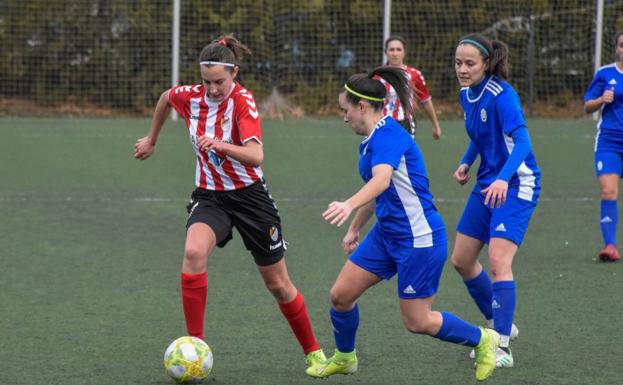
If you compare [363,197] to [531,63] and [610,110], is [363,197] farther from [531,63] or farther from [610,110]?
[531,63]

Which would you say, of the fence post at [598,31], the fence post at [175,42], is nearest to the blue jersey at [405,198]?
the fence post at [175,42]

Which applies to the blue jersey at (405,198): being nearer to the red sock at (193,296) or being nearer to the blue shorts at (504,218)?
the blue shorts at (504,218)

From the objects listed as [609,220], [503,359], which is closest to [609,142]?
[609,220]

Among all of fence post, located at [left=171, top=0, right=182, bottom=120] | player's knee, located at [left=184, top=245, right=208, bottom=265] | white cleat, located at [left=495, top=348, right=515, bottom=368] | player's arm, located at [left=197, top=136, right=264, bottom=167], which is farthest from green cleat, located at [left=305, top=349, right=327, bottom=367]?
fence post, located at [left=171, top=0, right=182, bottom=120]

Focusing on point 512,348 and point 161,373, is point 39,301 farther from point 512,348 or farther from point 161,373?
point 512,348

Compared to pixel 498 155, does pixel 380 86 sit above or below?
above

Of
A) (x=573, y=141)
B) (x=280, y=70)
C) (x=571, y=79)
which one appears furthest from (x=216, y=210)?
(x=571, y=79)

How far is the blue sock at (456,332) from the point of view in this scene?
→ 514cm

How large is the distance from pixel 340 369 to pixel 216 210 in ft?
3.38

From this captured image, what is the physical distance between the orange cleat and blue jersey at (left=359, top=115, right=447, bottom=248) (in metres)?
3.56

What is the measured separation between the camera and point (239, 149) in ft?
17.4

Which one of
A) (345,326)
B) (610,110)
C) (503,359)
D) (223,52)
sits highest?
(223,52)

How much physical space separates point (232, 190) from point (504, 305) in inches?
61.6

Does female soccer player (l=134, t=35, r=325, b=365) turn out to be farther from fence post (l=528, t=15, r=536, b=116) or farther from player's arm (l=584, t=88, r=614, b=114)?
fence post (l=528, t=15, r=536, b=116)
